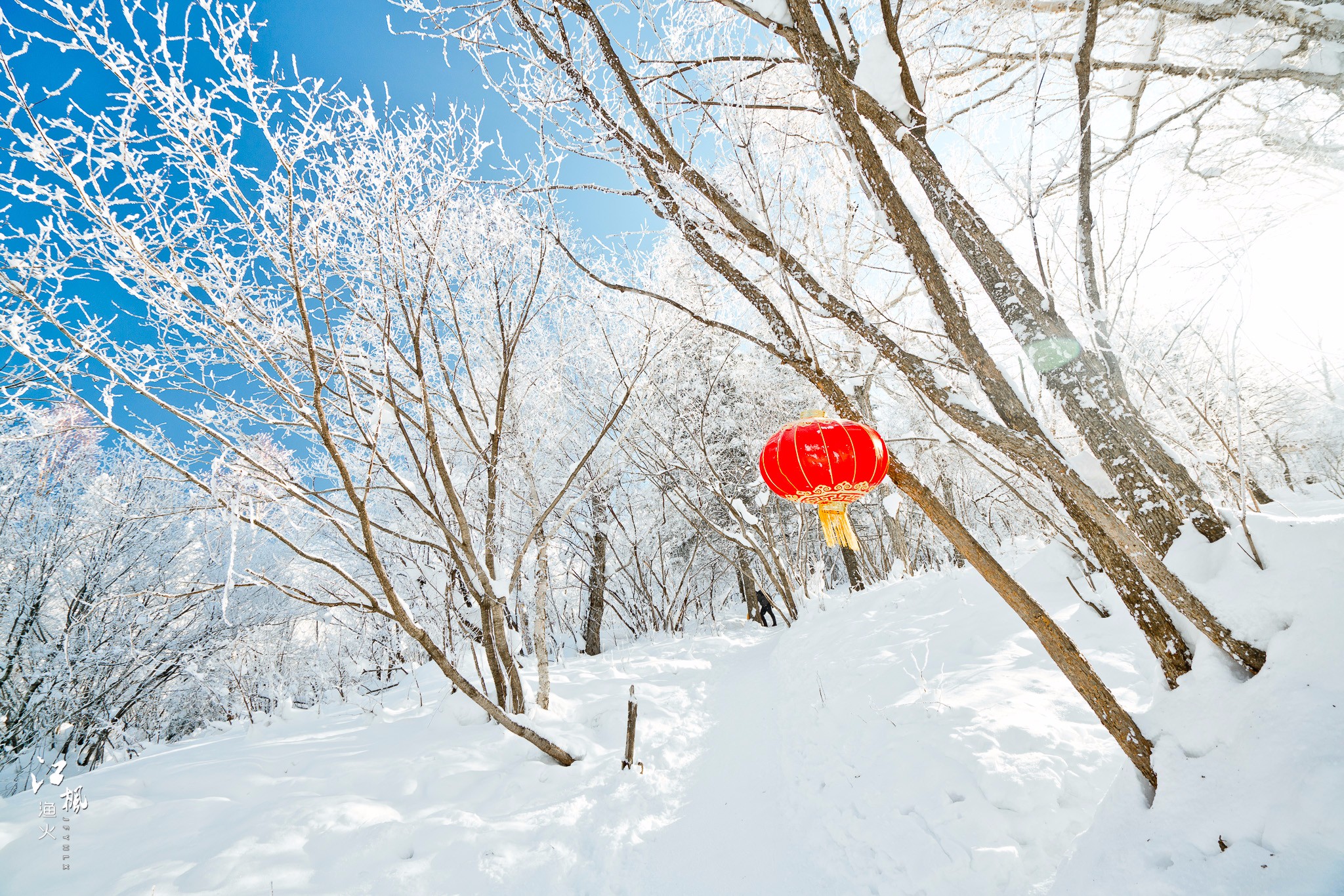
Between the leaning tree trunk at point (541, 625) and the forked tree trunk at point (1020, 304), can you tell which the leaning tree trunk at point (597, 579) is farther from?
the forked tree trunk at point (1020, 304)

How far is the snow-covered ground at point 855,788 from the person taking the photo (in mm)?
1525

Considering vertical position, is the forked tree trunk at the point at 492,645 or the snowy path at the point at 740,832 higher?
the forked tree trunk at the point at 492,645

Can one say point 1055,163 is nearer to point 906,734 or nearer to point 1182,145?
point 1182,145

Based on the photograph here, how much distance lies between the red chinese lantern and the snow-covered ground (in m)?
1.23

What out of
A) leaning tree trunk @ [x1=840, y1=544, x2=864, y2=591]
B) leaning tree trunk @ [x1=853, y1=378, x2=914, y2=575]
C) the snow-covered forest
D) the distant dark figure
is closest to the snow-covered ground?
the snow-covered forest

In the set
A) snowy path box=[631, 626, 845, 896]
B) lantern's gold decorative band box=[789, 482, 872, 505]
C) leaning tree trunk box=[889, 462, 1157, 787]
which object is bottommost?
snowy path box=[631, 626, 845, 896]

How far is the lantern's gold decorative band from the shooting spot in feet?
9.05

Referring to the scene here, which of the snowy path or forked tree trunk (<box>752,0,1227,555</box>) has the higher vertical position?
forked tree trunk (<box>752,0,1227,555</box>)

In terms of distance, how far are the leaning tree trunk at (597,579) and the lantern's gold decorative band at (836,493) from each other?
29.2 feet

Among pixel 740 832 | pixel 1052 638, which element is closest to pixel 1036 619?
pixel 1052 638

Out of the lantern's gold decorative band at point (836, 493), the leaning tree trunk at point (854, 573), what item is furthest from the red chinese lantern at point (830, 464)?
the leaning tree trunk at point (854, 573)

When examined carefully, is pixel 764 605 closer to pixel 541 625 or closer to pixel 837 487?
pixel 541 625

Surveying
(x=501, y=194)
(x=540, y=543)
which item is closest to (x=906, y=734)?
(x=540, y=543)

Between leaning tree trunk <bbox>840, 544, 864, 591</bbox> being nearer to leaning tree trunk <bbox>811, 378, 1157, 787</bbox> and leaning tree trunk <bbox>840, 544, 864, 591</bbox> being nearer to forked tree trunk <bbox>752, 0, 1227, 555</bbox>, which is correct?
leaning tree trunk <bbox>811, 378, 1157, 787</bbox>
